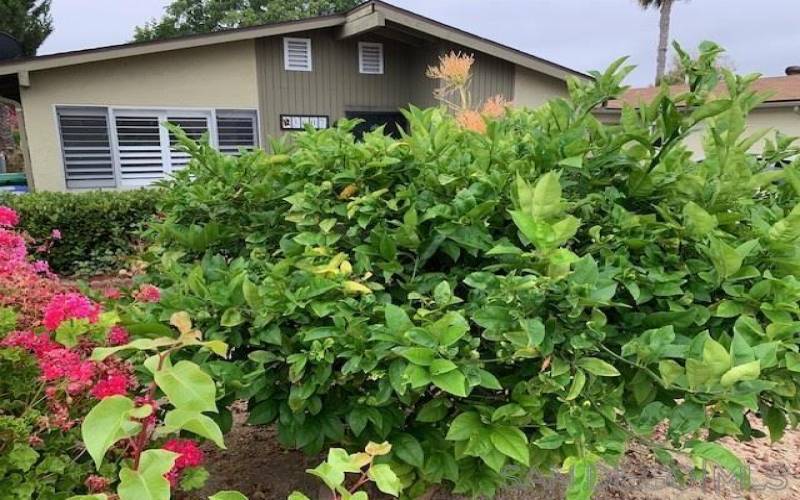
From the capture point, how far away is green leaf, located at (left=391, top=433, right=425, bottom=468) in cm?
148

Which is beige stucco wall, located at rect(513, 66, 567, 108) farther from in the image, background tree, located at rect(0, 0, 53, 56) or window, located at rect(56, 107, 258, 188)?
background tree, located at rect(0, 0, 53, 56)

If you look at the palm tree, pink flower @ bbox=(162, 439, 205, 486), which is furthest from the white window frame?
the palm tree

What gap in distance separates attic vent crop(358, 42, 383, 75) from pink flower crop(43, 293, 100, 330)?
1029cm

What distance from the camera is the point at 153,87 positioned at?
9383 millimetres

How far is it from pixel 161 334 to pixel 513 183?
3.25ft

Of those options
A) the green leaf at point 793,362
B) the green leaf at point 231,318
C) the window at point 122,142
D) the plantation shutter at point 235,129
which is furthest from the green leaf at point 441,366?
the plantation shutter at point 235,129

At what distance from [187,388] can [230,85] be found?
32.5 feet

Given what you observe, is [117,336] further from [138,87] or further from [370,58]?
[370,58]

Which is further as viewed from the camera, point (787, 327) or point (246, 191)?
point (246, 191)

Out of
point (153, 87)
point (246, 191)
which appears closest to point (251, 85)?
point (153, 87)

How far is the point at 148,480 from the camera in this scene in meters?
0.82

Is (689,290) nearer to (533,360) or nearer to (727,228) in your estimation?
(727,228)

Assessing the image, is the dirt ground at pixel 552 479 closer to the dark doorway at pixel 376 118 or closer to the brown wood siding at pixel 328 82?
the brown wood siding at pixel 328 82

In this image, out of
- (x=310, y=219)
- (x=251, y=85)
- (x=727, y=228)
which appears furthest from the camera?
(x=251, y=85)
